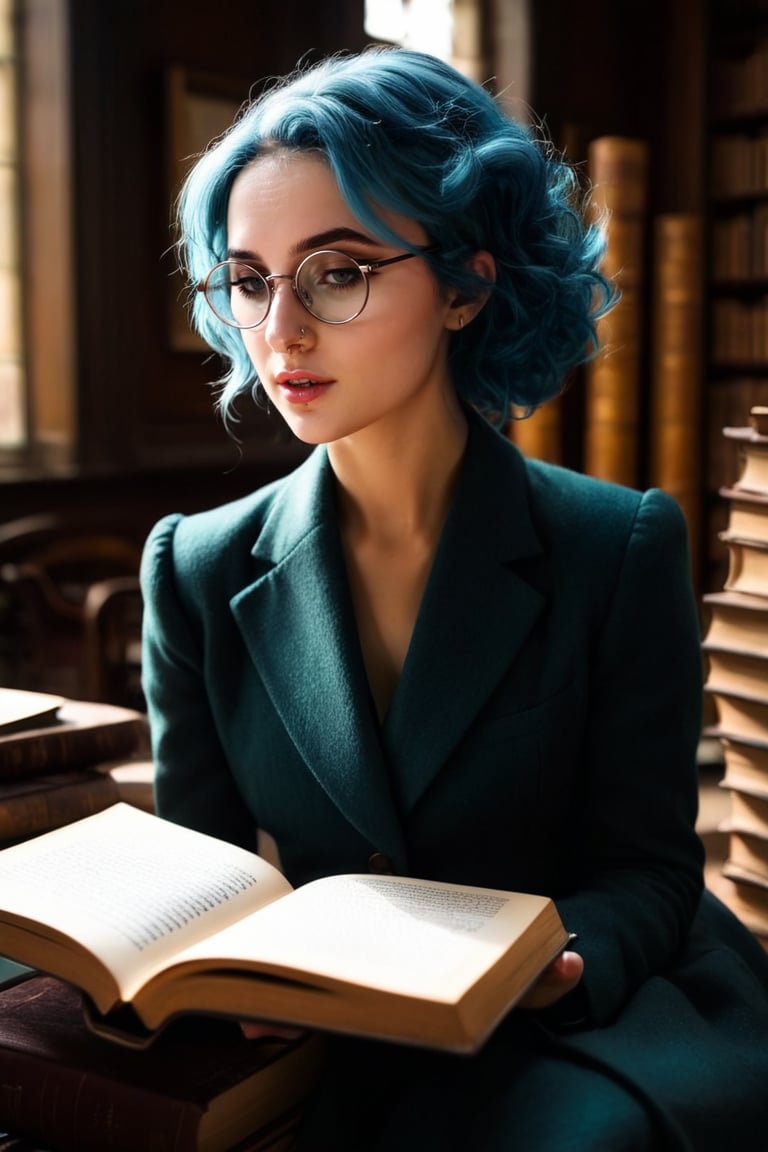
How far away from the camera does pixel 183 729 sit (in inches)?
61.1

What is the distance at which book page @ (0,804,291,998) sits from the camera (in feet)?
3.41

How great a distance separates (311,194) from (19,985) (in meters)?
0.81

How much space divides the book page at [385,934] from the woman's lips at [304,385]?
489 millimetres

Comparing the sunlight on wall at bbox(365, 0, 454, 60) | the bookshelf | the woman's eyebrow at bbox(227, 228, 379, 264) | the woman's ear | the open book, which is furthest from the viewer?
the sunlight on wall at bbox(365, 0, 454, 60)

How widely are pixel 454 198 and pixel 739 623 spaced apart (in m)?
0.64

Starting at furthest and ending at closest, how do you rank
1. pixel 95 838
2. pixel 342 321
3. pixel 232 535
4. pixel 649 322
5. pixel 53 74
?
pixel 649 322, pixel 53 74, pixel 232 535, pixel 342 321, pixel 95 838

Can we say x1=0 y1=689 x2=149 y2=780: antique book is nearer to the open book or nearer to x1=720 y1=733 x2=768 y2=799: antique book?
the open book

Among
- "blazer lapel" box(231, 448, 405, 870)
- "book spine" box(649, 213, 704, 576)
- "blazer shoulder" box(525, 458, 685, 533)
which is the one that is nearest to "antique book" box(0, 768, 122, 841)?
"blazer lapel" box(231, 448, 405, 870)

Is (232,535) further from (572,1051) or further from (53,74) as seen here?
(53,74)

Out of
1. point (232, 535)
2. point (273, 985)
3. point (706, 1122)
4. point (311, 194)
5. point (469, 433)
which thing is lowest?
point (706, 1122)

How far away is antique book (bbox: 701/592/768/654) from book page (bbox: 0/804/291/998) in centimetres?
70

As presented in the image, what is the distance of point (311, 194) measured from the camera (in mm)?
1333

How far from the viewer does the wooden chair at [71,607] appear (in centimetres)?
334

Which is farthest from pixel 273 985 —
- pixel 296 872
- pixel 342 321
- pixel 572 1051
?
pixel 342 321
